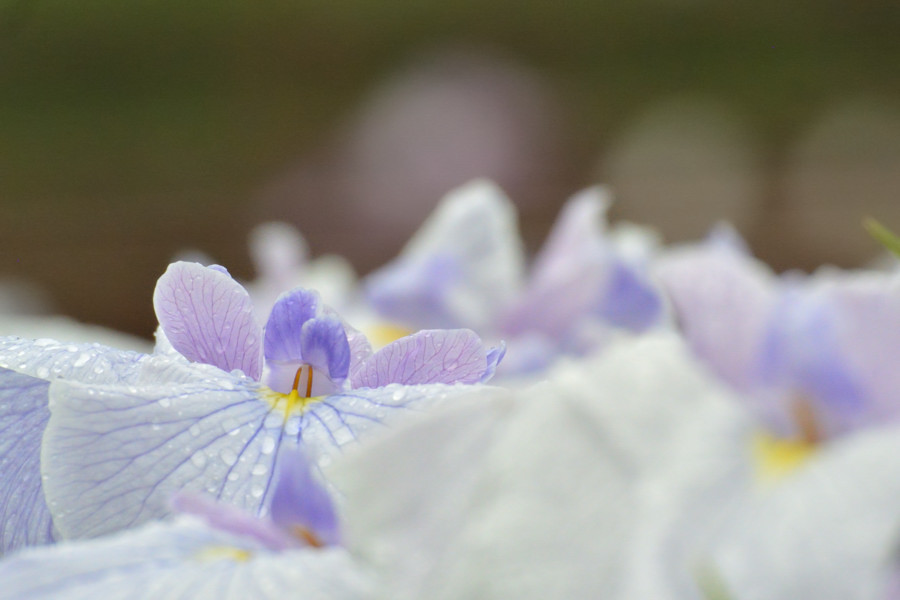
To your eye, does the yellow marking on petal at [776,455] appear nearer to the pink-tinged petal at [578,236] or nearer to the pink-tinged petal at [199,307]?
the pink-tinged petal at [199,307]

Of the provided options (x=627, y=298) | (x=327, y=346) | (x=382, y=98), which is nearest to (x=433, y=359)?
(x=327, y=346)

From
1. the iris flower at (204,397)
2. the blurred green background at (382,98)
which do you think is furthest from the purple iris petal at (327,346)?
the blurred green background at (382,98)

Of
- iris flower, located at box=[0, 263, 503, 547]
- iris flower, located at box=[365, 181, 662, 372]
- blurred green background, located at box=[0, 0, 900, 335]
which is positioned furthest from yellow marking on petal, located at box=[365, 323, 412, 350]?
blurred green background, located at box=[0, 0, 900, 335]

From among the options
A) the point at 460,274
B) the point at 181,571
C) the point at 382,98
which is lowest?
the point at 181,571

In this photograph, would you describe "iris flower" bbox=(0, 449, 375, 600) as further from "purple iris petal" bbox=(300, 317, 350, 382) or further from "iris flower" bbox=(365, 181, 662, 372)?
"iris flower" bbox=(365, 181, 662, 372)

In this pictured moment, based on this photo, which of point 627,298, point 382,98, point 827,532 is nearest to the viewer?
point 827,532

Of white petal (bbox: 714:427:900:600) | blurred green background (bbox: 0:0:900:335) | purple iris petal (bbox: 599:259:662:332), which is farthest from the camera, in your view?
blurred green background (bbox: 0:0:900:335)

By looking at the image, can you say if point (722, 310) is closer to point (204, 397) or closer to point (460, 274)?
point (204, 397)

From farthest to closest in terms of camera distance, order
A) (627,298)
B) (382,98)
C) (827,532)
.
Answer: (382,98) → (627,298) → (827,532)
